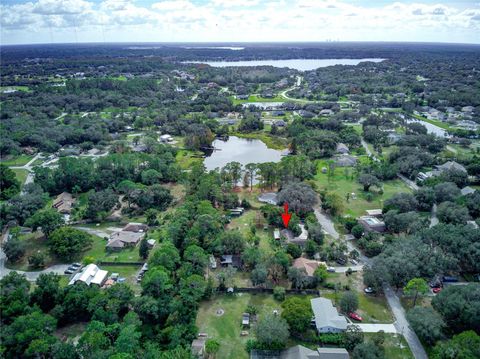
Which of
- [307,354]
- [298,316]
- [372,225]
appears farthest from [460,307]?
[372,225]

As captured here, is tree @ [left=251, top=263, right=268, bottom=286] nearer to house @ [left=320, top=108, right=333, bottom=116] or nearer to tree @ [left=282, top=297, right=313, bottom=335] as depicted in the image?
tree @ [left=282, top=297, right=313, bottom=335]

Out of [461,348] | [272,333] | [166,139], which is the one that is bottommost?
[272,333]

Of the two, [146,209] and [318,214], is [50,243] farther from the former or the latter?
[318,214]

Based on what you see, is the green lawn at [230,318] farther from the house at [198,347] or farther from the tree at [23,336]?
the tree at [23,336]

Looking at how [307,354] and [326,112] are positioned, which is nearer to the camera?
[307,354]

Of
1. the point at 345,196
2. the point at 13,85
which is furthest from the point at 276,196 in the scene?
the point at 13,85

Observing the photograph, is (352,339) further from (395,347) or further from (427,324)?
(427,324)
